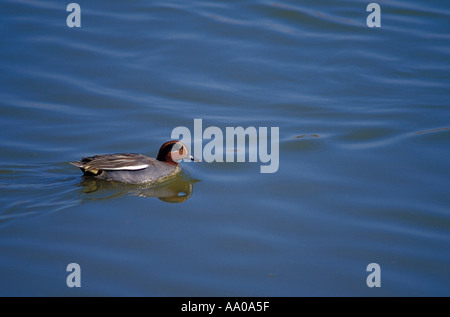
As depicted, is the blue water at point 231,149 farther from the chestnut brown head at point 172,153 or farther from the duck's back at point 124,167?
the chestnut brown head at point 172,153

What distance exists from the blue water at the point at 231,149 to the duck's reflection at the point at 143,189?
4cm

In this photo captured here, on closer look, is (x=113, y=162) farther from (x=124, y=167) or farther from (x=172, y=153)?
(x=172, y=153)

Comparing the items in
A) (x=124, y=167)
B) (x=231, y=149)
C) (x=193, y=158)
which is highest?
(x=231, y=149)

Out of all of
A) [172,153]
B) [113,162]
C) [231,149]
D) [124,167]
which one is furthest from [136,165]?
[231,149]

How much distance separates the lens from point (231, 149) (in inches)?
416

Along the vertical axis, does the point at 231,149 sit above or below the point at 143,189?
above

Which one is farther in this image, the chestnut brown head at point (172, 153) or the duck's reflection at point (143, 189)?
the chestnut brown head at point (172, 153)

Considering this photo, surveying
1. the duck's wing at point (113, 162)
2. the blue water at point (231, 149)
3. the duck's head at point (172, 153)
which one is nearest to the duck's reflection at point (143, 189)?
the blue water at point (231, 149)

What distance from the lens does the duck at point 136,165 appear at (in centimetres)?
921

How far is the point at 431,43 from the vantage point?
15023mm

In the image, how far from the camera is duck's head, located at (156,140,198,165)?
9.97m

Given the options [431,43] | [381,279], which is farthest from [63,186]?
[431,43]

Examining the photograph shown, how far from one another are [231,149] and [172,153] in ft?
3.87
